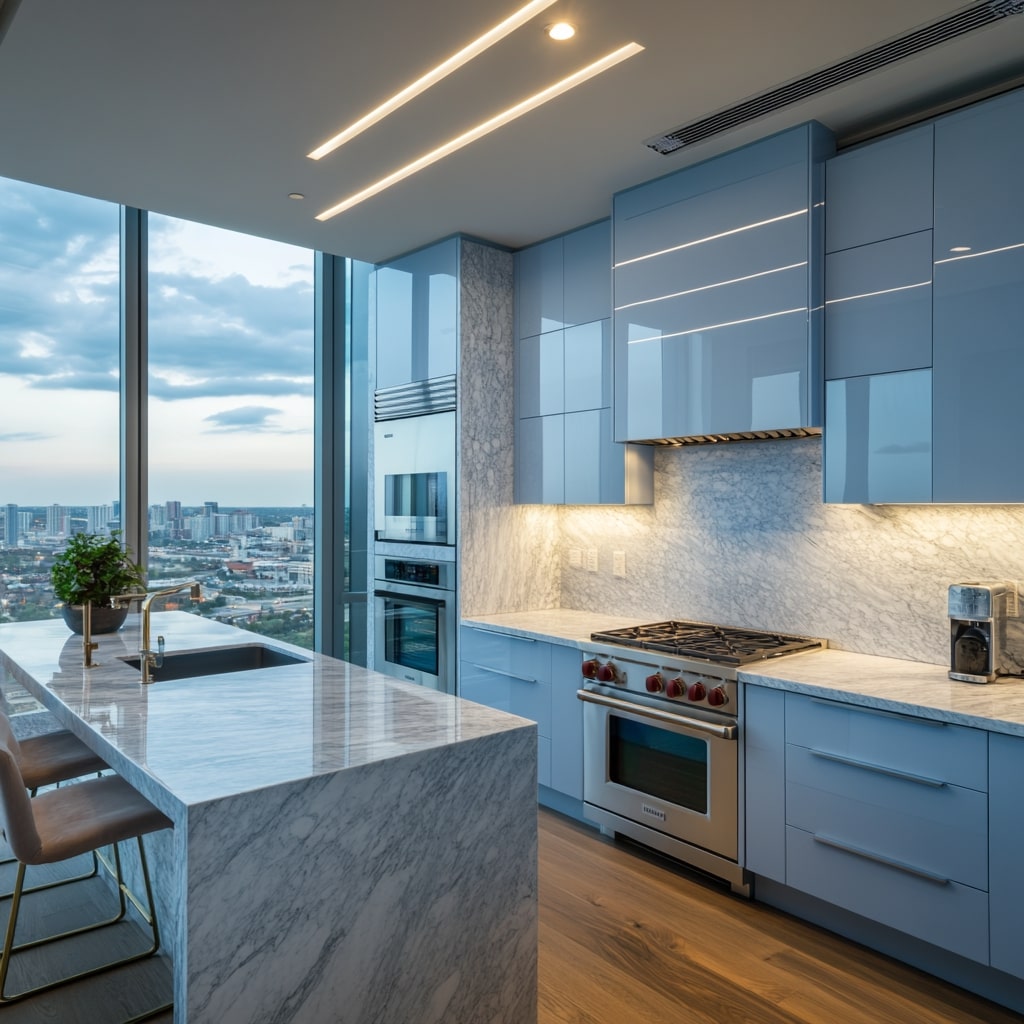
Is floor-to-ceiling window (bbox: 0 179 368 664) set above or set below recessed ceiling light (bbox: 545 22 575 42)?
below

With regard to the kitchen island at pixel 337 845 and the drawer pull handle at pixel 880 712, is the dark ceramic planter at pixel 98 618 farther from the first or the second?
the drawer pull handle at pixel 880 712

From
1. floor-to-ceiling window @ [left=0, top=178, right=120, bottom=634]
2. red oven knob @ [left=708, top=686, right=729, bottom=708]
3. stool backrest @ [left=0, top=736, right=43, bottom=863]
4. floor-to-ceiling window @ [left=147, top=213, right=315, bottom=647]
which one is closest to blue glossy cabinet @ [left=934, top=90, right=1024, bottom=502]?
red oven knob @ [left=708, top=686, right=729, bottom=708]

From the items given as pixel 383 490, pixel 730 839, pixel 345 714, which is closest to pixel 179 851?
pixel 345 714

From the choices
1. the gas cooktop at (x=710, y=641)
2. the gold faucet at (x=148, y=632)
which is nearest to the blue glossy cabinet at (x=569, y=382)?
the gas cooktop at (x=710, y=641)

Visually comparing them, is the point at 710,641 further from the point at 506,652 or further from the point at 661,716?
the point at 506,652

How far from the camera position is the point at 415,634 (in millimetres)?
4301

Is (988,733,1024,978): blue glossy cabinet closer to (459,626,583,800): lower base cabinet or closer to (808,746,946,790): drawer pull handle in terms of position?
(808,746,946,790): drawer pull handle

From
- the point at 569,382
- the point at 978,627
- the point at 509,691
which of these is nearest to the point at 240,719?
the point at 509,691

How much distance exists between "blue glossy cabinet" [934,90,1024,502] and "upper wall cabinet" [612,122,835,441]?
0.42m

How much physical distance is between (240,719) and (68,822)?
52 cm

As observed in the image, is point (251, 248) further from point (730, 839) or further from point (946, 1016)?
point (946, 1016)

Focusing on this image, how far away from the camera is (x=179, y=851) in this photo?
1449 millimetres

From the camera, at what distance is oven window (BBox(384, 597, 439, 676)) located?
13.7ft

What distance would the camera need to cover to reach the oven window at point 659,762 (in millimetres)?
2963
